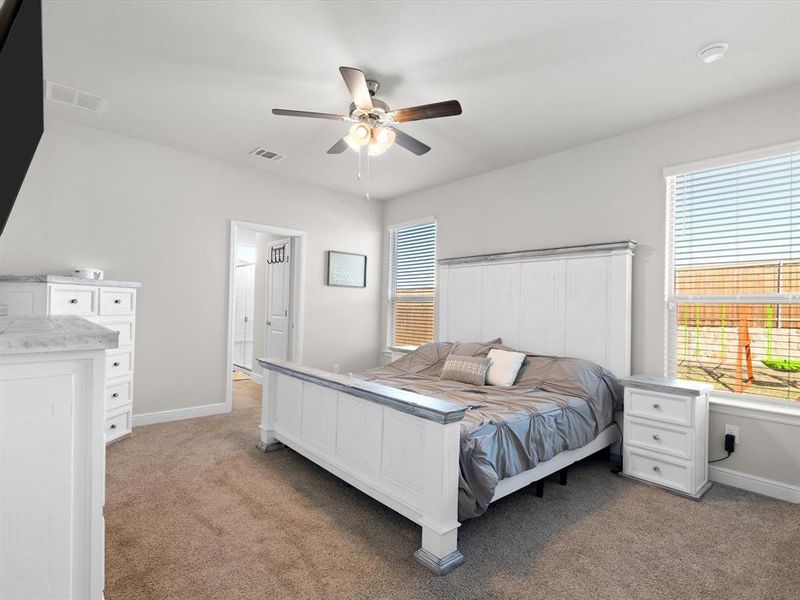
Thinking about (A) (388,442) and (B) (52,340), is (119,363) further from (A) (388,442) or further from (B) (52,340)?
(B) (52,340)

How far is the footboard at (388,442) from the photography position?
191cm

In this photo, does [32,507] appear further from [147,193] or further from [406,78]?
[147,193]

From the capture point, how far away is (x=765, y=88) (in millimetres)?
2801

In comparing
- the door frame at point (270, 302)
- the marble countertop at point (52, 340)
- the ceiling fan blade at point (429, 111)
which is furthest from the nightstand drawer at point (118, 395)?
the ceiling fan blade at point (429, 111)

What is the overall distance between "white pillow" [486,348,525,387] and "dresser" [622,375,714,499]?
818 millimetres

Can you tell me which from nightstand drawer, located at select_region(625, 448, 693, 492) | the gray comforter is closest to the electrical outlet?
nightstand drawer, located at select_region(625, 448, 693, 492)

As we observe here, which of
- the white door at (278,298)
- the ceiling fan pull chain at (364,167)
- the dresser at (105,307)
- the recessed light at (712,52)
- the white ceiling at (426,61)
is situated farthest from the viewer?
the white door at (278,298)

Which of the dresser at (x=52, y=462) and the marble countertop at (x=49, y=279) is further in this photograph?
the marble countertop at (x=49, y=279)

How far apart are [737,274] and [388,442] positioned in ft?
9.09

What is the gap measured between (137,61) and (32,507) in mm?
2701

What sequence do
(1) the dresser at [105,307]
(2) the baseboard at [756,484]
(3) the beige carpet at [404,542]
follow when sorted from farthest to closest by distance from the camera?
(1) the dresser at [105,307] < (2) the baseboard at [756,484] < (3) the beige carpet at [404,542]

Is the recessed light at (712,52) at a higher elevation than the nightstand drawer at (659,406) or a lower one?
higher

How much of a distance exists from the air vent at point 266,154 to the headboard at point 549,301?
2.12 meters

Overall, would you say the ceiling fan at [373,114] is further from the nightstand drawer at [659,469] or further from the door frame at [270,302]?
the nightstand drawer at [659,469]
